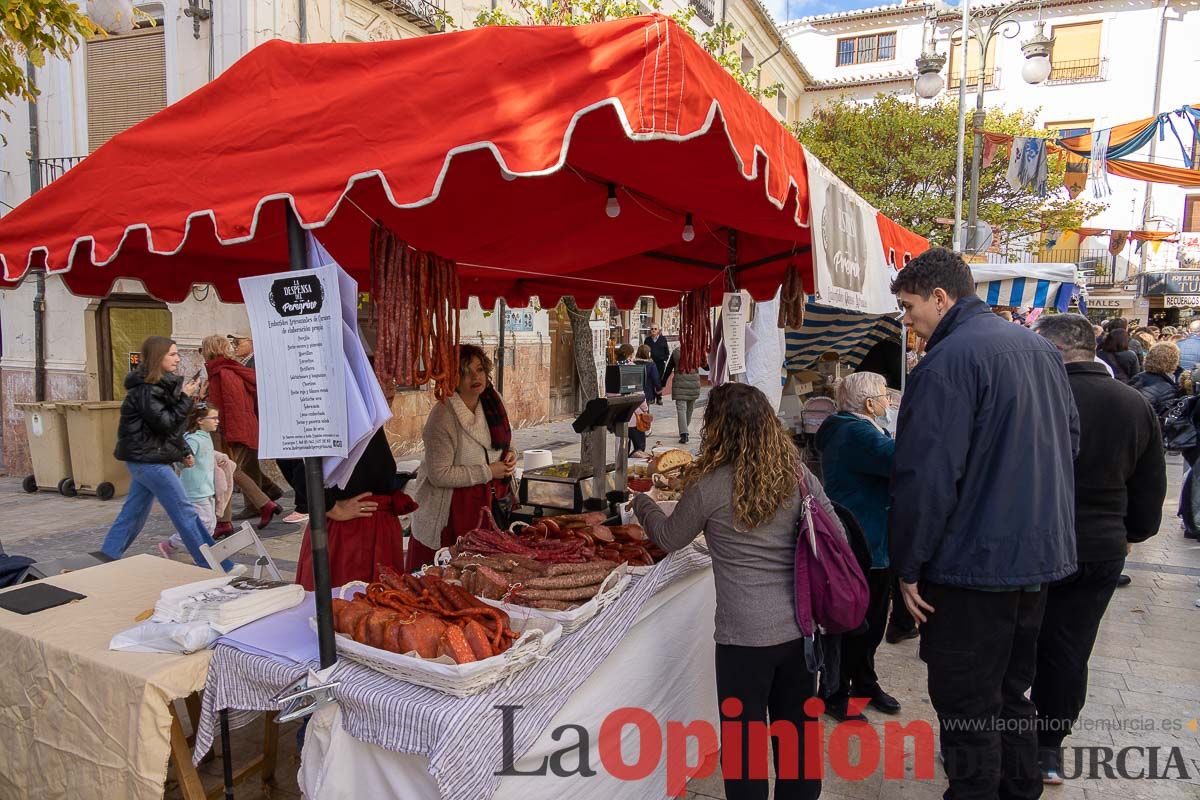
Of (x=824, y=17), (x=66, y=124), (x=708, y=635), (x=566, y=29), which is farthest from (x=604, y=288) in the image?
(x=824, y=17)

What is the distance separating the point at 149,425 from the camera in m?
5.41

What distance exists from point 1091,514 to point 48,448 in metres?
10.6

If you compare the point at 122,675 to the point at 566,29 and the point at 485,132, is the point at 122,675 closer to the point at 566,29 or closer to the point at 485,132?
the point at 485,132

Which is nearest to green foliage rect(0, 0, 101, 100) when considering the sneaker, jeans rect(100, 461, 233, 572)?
jeans rect(100, 461, 233, 572)

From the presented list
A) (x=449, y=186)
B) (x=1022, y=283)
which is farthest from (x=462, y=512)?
(x=1022, y=283)

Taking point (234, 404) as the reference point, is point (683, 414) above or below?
below

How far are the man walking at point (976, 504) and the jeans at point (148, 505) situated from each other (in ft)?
16.4

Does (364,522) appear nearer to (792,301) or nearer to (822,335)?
(792,301)

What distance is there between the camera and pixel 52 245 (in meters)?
2.52

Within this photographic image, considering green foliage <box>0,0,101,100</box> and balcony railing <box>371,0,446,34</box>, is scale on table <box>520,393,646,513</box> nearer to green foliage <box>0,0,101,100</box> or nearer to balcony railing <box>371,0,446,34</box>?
green foliage <box>0,0,101,100</box>

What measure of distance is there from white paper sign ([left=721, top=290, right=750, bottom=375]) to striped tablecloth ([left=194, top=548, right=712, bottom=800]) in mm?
1626

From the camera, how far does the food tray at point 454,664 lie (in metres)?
2.00

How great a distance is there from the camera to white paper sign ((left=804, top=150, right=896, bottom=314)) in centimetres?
271

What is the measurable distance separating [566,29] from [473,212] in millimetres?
1572
